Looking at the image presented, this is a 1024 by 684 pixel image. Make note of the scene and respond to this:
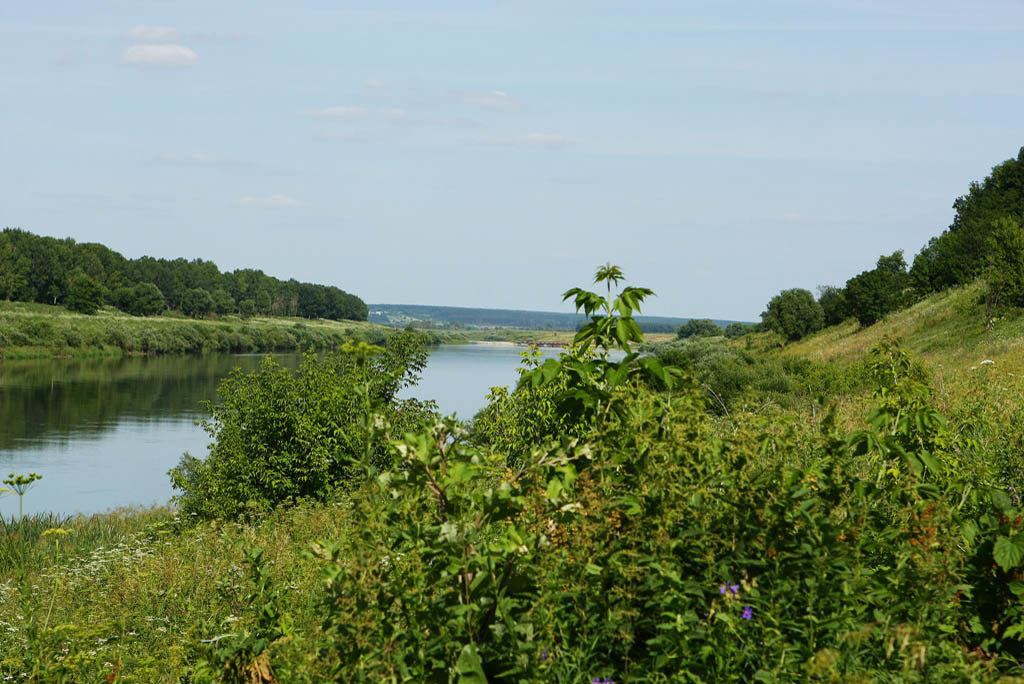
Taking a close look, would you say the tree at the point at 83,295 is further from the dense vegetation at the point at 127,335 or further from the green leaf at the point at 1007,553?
the green leaf at the point at 1007,553

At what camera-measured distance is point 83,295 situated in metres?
118

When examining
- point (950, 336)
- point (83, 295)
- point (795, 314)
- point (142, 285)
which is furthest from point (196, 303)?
point (950, 336)

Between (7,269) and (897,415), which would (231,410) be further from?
(7,269)

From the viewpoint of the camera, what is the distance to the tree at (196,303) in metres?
143

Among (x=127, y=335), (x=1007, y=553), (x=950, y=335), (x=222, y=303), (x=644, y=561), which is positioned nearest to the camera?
(x=644, y=561)

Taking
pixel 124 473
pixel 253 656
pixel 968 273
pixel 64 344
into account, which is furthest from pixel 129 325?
pixel 253 656

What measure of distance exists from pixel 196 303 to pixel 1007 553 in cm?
15069

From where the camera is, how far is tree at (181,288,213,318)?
470 ft

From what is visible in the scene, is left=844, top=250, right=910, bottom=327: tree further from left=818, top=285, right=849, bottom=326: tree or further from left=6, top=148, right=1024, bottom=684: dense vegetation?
left=6, top=148, right=1024, bottom=684: dense vegetation

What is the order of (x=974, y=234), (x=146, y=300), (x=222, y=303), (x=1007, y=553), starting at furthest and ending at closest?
(x=222, y=303)
(x=146, y=300)
(x=974, y=234)
(x=1007, y=553)

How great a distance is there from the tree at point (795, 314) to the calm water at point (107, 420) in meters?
24.3

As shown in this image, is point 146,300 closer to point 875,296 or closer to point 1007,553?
point 875,296

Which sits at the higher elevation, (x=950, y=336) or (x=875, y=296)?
(x=875, y=296)

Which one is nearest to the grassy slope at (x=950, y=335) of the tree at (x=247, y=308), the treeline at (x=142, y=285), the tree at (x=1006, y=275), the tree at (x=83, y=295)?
the tree at (x=1006, y=275)
